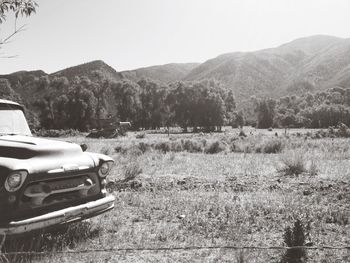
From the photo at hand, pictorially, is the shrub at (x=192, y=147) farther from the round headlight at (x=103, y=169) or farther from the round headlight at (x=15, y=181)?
the round headlight at (x=15, y=181)

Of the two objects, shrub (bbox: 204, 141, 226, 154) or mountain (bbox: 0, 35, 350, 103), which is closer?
shrub (bbox: 204, 141, 226, 154)

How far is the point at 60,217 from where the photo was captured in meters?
4.18

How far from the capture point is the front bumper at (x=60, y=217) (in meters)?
3.79

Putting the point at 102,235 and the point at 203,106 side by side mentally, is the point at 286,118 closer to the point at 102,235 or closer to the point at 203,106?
the point at 203,106

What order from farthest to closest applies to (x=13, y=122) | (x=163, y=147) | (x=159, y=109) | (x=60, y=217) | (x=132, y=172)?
(x=159, y=109)
(x=163, y=147)
(x=132, y=172)
(x=13, y=122)
(x=60, y=217)

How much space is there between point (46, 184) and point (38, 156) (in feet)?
1.27

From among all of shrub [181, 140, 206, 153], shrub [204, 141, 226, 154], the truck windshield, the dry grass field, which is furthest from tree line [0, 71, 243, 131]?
the truck windshield

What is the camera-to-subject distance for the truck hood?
4.10m

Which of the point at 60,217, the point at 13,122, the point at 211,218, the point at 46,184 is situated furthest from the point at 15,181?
the point at 211,218

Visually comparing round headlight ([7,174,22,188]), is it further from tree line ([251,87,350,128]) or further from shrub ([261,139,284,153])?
tree line ([251,87,350,128])

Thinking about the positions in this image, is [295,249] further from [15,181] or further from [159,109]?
[159,109]

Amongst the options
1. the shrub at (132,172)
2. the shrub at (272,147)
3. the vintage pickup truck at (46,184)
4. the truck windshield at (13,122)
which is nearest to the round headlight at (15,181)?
the vintage pickup truck at (46,184)

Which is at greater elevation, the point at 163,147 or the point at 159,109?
the point at 159,109

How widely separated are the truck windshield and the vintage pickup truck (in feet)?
0.25
